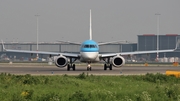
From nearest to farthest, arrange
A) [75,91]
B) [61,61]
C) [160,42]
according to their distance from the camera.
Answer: [75,91] → [61,61] → [160,42]

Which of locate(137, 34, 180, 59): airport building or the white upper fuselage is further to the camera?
locate(137, 34, 180, 59): airport building

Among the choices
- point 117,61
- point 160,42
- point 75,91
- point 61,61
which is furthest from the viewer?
point 160,42

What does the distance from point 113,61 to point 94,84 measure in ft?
99.1

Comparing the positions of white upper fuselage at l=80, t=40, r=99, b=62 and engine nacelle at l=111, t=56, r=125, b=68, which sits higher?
white upper fuselage at l=80, t=40, r=99, b=62

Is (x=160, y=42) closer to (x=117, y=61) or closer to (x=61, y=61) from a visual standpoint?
(x=117, y=61)

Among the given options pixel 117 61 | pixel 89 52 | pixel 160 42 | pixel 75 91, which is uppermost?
pixel 160 42

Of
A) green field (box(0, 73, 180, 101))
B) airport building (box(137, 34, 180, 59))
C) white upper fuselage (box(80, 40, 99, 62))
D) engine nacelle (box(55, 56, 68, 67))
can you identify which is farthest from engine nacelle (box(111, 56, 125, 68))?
airport building (box(137, 34, 180, 59))

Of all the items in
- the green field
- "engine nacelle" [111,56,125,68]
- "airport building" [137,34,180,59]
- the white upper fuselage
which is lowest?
the green field

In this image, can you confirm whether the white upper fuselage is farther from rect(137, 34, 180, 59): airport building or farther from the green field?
rect(137, 34, 180, 59): airport building

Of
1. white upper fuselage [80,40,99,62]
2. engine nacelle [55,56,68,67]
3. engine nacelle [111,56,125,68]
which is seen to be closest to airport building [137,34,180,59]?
engine nacelle [111,56,125,68]

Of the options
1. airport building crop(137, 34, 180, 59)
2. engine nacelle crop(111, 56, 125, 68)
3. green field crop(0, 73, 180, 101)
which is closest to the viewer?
green field crop(0, 73, 180, 101)

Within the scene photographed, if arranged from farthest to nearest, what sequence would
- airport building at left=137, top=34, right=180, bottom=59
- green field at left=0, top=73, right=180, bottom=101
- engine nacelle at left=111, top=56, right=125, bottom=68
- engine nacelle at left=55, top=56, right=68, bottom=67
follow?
airport building at left=137, top=34, right=180, bottom=59 → engine nacelle at left=111, top=56, right=125, bottom=68 → engine nacelle at left=55, top=56, right=68, bottom=67 → green field at left=0, top=73, right=180, bottom=101

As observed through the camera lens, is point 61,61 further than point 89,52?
Yes

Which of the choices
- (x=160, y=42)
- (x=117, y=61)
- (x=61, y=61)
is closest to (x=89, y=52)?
(x=61, y=61)
